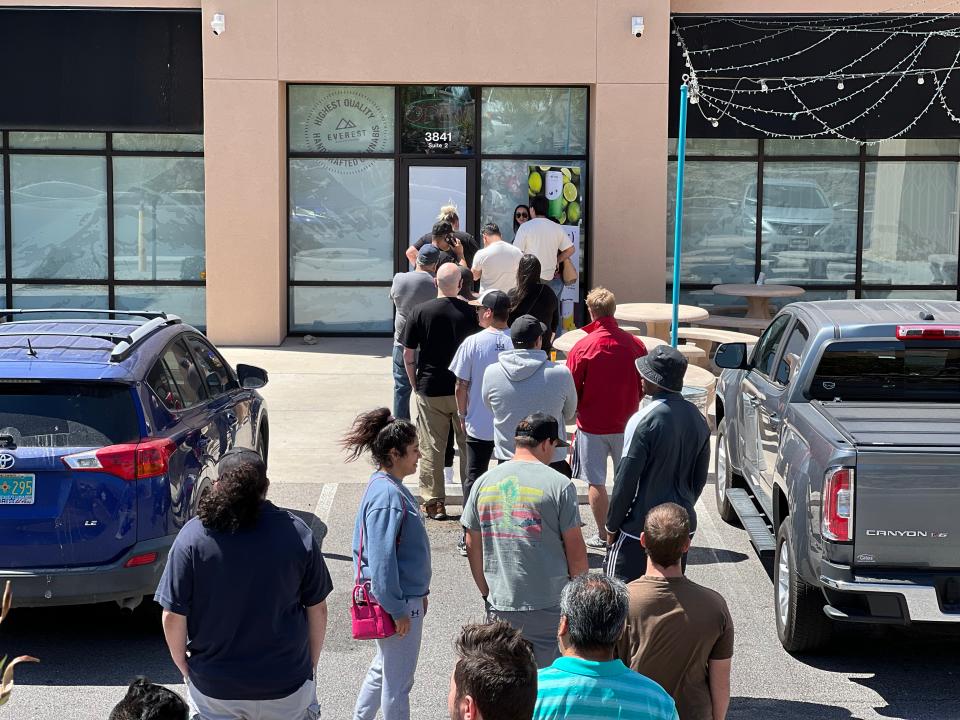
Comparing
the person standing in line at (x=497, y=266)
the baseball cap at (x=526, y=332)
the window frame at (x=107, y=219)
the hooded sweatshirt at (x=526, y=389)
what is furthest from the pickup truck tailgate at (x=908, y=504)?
the window frame at (x=107, y=219)

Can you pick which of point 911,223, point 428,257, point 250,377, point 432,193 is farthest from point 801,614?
point 911,223

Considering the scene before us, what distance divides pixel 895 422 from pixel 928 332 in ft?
3.06

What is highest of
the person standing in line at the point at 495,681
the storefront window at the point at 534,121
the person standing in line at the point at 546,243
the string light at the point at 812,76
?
the string light at the point at 812,76

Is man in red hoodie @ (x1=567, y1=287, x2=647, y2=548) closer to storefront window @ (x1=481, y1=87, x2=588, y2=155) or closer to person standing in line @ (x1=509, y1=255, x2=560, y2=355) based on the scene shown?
person standing in line @ (x1=509, y1=255, x2=560, y2=355)

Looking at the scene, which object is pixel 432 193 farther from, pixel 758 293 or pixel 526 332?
pixel 526 332

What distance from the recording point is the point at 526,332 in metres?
7.76

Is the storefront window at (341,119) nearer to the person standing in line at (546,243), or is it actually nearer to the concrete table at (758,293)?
the person standing in line at (546,243)

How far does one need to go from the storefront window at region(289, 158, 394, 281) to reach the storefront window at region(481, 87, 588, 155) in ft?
5.07

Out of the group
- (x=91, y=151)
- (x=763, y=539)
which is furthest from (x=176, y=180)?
(x=763, y=539)

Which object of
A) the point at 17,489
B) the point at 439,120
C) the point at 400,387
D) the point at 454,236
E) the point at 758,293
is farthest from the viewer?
the point at 439,120

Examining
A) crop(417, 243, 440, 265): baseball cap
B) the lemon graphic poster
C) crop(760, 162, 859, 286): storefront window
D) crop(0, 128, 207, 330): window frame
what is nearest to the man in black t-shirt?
crop(417, 243, 440, 265): baseball cap

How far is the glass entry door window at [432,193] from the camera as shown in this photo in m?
18.3

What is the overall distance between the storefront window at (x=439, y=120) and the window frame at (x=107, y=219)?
292cm

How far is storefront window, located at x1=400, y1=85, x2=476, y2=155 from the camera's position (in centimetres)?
1822
